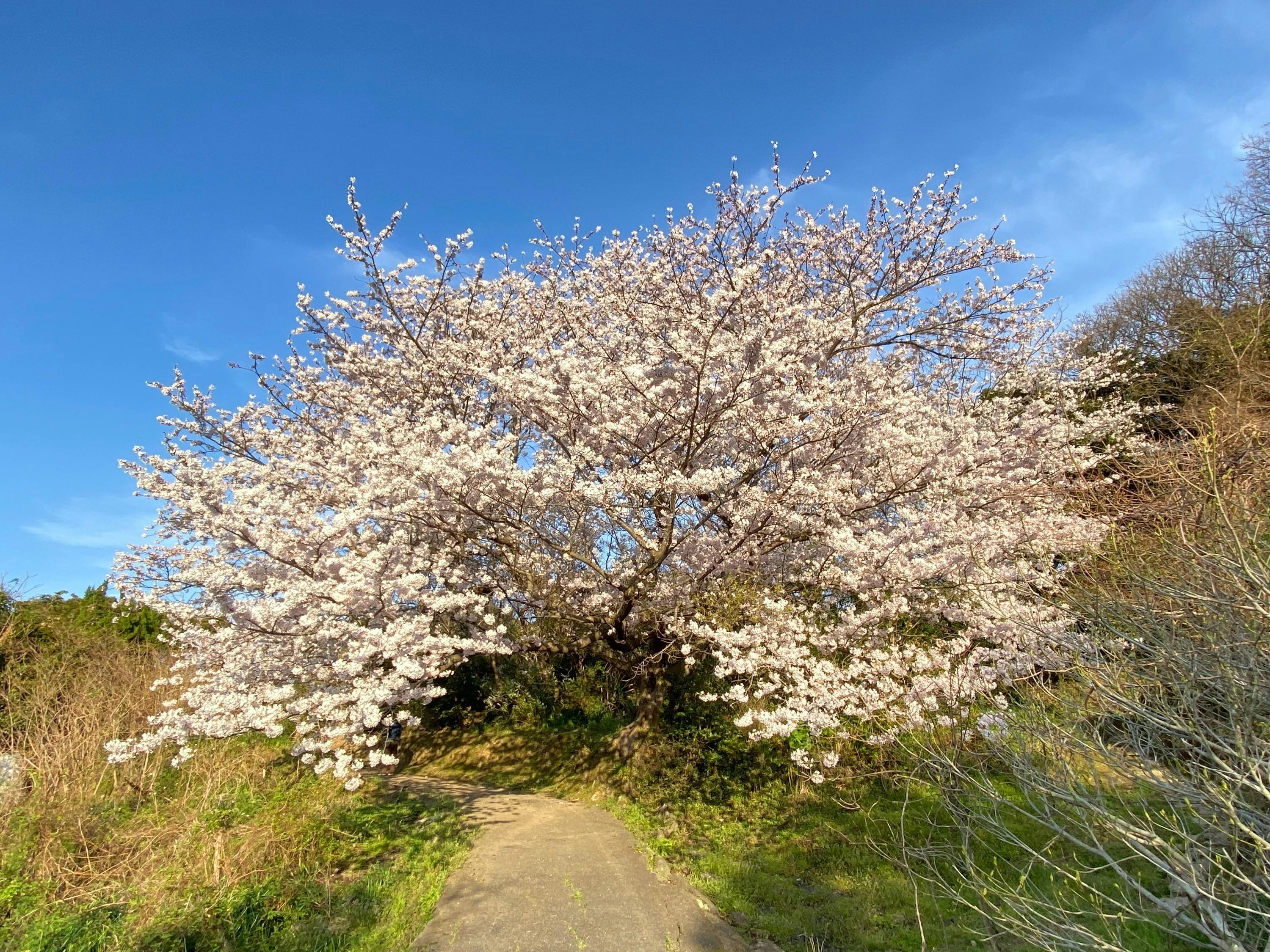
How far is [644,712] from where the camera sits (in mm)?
9773

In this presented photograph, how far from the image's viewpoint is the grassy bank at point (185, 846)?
16.9 feet

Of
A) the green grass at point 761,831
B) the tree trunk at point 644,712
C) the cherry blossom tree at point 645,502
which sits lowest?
the green grass at point 761,831

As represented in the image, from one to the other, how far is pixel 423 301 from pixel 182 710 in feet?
20.5

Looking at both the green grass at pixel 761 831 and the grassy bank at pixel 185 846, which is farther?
the green grass at pixel 761 831

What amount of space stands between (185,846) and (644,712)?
5.73 meters

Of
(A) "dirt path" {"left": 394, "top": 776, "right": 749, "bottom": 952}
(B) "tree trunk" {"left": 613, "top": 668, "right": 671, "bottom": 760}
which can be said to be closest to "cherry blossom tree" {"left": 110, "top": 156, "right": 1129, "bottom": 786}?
(B) "tree trunk" {"left": 613, "top": 668, "right": 671, "bottom": 760}

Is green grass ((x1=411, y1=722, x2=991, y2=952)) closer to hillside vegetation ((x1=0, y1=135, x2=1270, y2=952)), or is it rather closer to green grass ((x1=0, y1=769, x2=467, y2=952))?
hillside vegetation ((x1=0, y1=135, x2=1270, y2=952))

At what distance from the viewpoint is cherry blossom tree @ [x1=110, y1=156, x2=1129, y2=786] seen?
6789mm

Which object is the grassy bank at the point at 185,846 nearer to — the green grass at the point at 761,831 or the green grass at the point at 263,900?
the green grass at the point at 263,900

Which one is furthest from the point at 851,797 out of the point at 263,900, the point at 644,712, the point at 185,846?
the point at 185,846

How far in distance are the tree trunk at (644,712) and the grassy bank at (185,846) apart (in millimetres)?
2581

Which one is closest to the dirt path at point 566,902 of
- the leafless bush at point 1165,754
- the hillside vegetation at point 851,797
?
the hillside vegetation at point 851,797

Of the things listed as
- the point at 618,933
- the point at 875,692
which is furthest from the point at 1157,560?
the point at 618,933

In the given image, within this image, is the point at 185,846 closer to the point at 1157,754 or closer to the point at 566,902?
the point at 566,902
